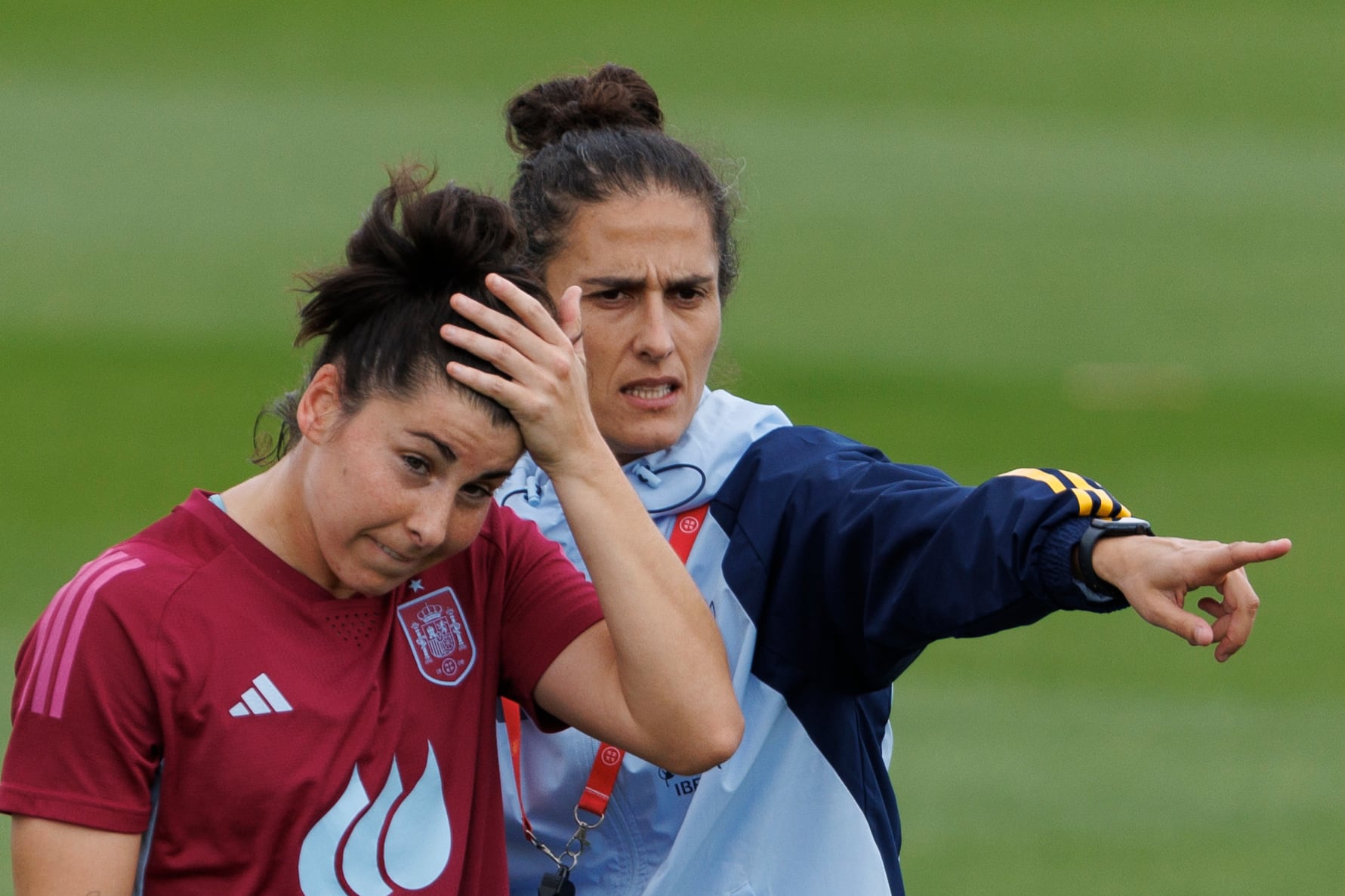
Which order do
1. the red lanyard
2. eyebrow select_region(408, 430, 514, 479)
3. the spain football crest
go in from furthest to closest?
the red lanyard
the spain football crest
eyebrow select_region(408, 430, 514, 479)

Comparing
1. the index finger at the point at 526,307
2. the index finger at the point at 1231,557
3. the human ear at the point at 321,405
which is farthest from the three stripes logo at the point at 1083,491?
the human ear at the point at 321,405

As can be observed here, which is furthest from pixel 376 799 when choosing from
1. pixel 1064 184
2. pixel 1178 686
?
pixel 1064 184

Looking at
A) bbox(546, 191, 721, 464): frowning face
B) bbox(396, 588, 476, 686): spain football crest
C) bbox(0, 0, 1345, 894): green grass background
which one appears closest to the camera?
bbox(396, 588, 476, 686): spain football crest

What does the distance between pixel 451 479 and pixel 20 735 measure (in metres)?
0.67

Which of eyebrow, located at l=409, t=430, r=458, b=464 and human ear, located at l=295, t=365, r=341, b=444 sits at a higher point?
human ear, located at l=295, t=365, r=341, b=444

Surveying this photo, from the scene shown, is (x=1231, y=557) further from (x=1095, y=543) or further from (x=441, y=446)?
(x=441, y=446)

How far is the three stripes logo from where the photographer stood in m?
2.46

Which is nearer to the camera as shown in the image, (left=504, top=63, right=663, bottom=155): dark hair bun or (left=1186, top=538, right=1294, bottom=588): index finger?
(left=1186, top=538, right=1294, bottom=588): index finger

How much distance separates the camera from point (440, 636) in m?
2.76

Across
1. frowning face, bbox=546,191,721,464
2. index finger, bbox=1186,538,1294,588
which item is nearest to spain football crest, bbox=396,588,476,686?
frowning face, bbox=546,191,721,464

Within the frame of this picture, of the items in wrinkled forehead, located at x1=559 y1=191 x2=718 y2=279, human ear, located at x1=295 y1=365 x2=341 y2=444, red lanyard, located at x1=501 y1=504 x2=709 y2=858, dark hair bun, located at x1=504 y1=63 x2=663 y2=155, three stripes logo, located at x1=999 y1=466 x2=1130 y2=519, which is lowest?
red lanyard, located at x1=501 y1=504 x2=709 y2=858

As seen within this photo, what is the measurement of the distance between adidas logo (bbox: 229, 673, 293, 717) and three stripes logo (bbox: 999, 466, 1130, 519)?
41.0 inches

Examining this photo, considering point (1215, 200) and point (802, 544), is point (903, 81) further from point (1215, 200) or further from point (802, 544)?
point (802, 544)

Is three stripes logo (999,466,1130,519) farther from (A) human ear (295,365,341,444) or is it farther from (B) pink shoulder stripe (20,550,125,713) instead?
(B) pink shoulder stripe (20,550,125,713)
